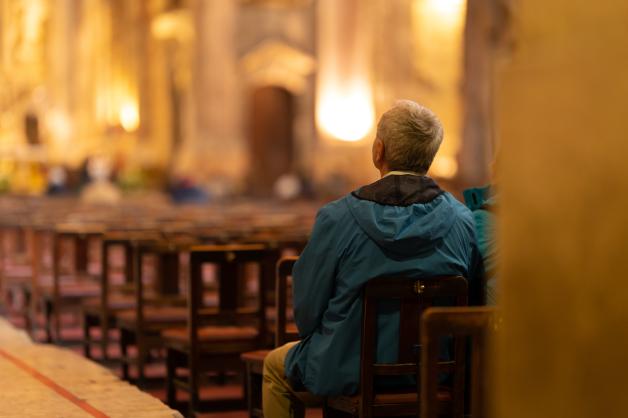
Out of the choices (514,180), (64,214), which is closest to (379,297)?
(514,180)

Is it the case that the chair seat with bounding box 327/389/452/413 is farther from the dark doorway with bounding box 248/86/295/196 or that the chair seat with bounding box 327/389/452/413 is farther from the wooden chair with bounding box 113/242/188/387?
the dark doorway with bounding box 248/86/295/196

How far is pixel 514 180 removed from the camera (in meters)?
2.18

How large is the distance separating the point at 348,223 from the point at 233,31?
1005 inches

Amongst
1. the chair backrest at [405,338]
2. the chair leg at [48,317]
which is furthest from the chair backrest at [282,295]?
the chair leg at [48,317]

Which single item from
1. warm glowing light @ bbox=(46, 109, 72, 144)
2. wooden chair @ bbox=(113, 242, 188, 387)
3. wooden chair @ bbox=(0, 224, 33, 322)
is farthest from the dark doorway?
wooden chair @ bbox=(113, 242, 188, 387)

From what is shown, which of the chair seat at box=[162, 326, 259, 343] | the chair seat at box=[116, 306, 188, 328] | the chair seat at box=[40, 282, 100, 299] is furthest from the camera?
the chair seat at box=[40, 282, 100, 299]

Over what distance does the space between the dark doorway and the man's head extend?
25.4 metres

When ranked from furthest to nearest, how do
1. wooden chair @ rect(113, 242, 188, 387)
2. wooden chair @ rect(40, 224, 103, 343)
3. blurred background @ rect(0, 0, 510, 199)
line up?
blurred background @ rect(0, 0, 510, 199)
wooden chair @ rect(40, 224, 103, 343)
wooden chair @ rect(113, 242, 188, 387)

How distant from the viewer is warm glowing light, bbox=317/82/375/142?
25.2 metres

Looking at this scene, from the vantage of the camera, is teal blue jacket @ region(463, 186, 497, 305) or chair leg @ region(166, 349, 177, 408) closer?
teal blue jacket @ region(463, 186, 497, 305)

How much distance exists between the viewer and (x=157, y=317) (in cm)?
720

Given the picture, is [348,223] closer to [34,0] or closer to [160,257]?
[160,257]

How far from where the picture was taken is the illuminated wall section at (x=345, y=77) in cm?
2539

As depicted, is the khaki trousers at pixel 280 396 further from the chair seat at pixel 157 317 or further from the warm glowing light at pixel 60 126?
the warm glowing light at pixel 60 126
